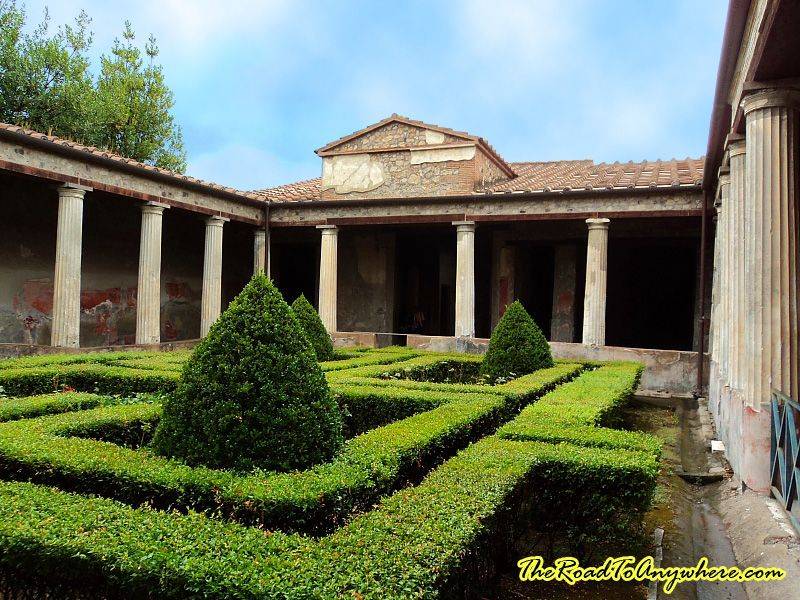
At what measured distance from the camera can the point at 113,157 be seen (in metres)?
10.9

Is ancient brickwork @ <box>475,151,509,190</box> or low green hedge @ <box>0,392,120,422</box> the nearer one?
low green hedge @ <box>0,392,120,422</box>

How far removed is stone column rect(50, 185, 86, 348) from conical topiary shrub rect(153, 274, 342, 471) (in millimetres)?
7819

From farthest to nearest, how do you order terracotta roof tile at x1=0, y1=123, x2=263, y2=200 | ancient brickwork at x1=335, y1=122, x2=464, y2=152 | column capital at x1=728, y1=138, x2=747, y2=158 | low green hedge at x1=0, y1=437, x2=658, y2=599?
ancient brickwork at x1=335, y1=122, x2=464, y2=152, terracotta roof tile at x1=0, y1=123, x2=263, y2=200, column capital at x1=728, y1=138, x2=747, y2=158, low green hedge at x1=0, y1=437, x2=658, y2=599

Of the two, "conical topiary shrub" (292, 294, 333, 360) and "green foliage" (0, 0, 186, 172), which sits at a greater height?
"green foliage" (0, 0, 186, 172)

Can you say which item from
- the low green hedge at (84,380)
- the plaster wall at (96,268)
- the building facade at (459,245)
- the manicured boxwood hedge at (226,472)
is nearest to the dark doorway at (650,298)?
the building facade at (459,245)

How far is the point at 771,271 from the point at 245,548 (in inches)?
180

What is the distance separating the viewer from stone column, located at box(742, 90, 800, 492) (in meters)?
4.86

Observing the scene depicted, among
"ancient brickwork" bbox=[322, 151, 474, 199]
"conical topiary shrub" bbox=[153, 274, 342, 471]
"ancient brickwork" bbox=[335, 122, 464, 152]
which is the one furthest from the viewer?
"ancient brickwork" bbox=[335, 122, 464, 152]

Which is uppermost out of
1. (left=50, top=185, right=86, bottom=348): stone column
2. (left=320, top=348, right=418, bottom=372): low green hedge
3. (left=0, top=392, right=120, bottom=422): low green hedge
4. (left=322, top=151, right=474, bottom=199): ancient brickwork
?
(left=322, top=151, right=474, bottom=199): ancient brickwork

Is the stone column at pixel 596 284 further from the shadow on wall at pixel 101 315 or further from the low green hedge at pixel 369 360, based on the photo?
the shadow on wall at pixel 101 315

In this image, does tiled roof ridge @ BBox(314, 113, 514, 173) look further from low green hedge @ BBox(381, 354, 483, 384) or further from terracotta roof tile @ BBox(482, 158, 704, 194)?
low green hedge @ BBox(381, 354, 483, 384)

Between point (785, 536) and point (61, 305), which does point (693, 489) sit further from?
point (61, 305)

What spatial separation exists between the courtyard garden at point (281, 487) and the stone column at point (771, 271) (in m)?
1.24

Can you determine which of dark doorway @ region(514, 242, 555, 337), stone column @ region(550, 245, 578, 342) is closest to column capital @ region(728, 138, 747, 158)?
stone column @ region(550, 245, 578, 342)
